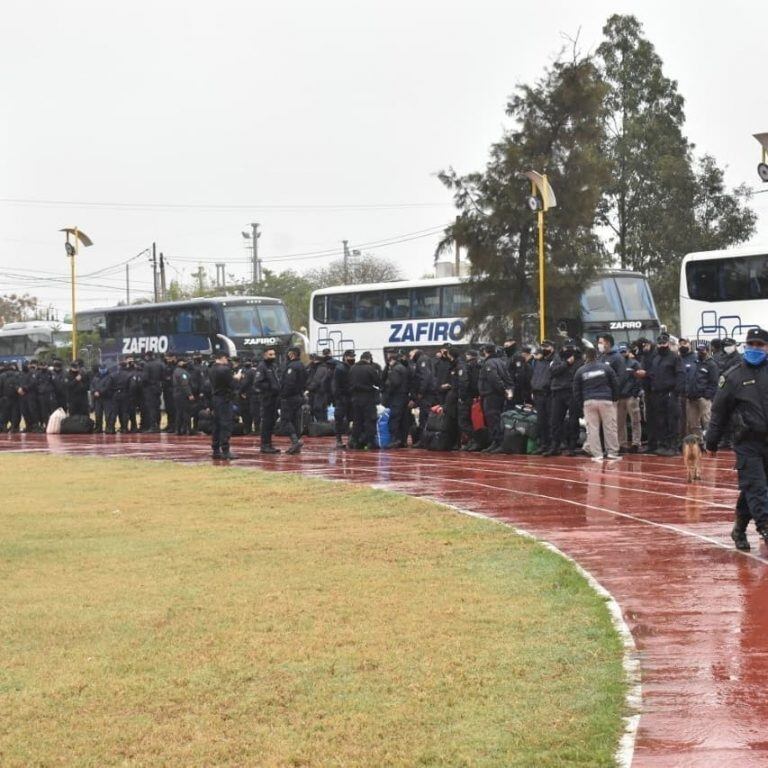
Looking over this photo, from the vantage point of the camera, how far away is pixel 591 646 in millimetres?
7805

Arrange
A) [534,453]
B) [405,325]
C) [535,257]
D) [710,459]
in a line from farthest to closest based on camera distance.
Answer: [405,325]
[535,257]
[534,453]
[710,459]

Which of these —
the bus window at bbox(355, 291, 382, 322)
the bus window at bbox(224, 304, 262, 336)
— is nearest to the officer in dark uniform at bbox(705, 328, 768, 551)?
the bus window at bbox(355, 291, 382, 322)

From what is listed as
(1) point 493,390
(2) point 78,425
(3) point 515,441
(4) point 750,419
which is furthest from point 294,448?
(4) point 750,419

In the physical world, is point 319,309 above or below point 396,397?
above

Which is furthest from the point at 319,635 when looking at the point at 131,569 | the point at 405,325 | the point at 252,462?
the point at 405,325

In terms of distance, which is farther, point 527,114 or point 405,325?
point 405,325

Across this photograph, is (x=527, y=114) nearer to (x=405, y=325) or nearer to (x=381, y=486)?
(x=405, y=325)

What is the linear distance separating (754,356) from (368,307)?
30.6 m

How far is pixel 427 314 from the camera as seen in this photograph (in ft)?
128

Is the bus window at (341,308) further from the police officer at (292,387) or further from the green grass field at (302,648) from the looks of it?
the green grass field at (302,648)

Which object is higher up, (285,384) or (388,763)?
(285,384)

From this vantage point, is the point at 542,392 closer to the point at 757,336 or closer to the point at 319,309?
the point at 757,336

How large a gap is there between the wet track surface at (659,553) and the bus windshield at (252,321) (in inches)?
772

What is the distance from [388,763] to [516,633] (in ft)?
8.55
